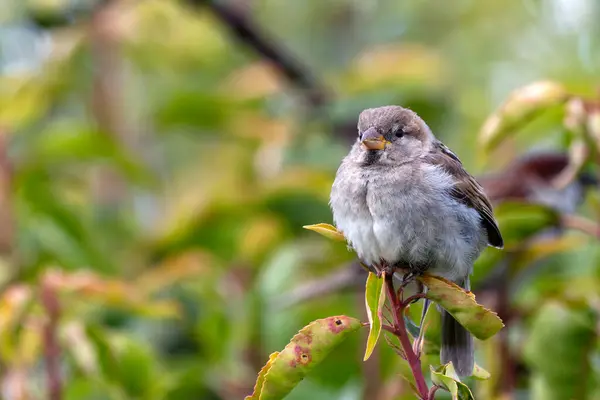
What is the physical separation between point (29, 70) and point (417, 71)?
196 cm

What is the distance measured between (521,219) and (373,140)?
57 cm

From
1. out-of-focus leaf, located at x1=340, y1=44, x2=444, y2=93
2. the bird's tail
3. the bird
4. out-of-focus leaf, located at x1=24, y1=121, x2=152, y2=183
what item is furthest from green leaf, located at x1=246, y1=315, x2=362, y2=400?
out-of-focus leaf, located at x1=340, y1=44, x2=444, y2=93

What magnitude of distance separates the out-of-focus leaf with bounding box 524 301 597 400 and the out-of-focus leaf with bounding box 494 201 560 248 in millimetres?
269

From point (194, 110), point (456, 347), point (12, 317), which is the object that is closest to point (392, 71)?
point (194, 110)

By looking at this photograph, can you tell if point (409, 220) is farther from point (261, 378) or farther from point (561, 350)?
point (261, 378)

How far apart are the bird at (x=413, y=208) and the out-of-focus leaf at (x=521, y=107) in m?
0.16

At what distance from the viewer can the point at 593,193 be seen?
10.3ft

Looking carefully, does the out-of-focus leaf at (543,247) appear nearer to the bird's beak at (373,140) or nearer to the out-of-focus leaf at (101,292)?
the bird's beak at (373,140)

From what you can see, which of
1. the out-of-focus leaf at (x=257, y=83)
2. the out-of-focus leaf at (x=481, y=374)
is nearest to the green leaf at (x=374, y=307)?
the out-of-focus leaf at (x=481, y=374)

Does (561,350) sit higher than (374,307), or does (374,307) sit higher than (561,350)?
(374,307)

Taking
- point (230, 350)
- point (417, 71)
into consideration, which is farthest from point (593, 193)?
point (417, 71)

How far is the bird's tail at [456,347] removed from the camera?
97.7 inches

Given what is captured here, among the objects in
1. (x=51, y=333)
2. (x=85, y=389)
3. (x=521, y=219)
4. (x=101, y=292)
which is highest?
(x=521, y=219)

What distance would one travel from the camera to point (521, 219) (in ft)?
9.36
